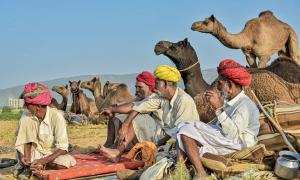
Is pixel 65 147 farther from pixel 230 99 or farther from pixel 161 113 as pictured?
pixel 230 99

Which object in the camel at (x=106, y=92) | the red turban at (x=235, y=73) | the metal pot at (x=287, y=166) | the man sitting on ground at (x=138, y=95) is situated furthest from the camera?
the camel at (x=106, y=92)

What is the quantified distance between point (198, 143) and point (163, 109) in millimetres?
1529

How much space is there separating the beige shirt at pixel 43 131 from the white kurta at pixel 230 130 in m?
1.57

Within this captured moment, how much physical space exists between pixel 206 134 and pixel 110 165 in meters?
1.46

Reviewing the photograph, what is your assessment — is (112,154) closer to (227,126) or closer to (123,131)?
(123,131)

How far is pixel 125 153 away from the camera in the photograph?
745cm

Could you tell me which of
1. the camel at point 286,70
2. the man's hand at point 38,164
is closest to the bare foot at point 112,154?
the man's hand at point 38,164

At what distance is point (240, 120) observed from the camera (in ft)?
18.2

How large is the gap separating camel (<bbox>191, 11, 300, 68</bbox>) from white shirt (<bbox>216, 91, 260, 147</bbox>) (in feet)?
38.6

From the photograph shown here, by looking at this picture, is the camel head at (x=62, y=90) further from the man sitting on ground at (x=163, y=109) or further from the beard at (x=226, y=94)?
the beard at (x=226, y=94)

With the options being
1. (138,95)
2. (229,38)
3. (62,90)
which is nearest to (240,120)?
(138,95)

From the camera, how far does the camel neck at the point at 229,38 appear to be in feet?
58.5

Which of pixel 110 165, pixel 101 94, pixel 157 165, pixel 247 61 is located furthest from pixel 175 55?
pixel 101 94

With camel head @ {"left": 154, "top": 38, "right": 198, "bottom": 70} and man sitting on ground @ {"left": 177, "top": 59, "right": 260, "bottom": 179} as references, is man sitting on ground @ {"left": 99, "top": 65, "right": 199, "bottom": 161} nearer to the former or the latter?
man sitting on ground @ {"left": 177, "top": 59, "right": 260, "bottom": 179}
